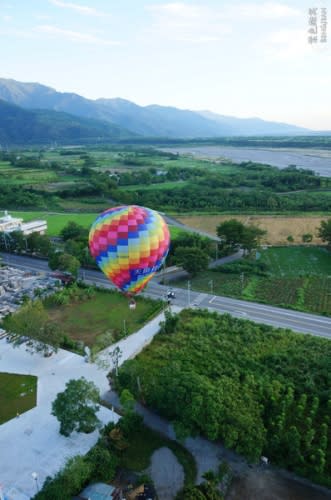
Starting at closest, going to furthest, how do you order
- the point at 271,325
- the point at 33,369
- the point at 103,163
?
the point at 33,369 < the point at 271,325 < the point at 103,163

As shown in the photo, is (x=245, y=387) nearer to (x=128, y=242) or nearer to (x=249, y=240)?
(x=128, y=242)

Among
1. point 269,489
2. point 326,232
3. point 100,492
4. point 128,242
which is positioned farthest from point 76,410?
point 326,232

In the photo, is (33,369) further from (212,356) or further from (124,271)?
(212,356)

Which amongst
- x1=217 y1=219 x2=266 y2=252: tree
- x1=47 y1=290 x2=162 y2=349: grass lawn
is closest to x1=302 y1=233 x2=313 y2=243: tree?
x1=217 y1=219 x2=266 y2=252: tree

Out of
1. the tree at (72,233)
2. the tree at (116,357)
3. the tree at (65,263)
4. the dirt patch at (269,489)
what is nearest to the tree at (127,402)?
the tree at (116,357)

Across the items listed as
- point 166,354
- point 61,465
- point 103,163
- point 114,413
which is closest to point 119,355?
point 166,354

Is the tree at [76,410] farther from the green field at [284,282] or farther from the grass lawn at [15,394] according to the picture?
the green field at [284,282]

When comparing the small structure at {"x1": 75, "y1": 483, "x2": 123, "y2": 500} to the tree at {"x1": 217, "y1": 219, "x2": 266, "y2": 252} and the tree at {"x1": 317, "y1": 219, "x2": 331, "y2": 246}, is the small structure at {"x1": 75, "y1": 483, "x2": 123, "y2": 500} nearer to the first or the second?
the tree at {"x1": 217, "y1": 219, "x2": 266, "y2": 252}
